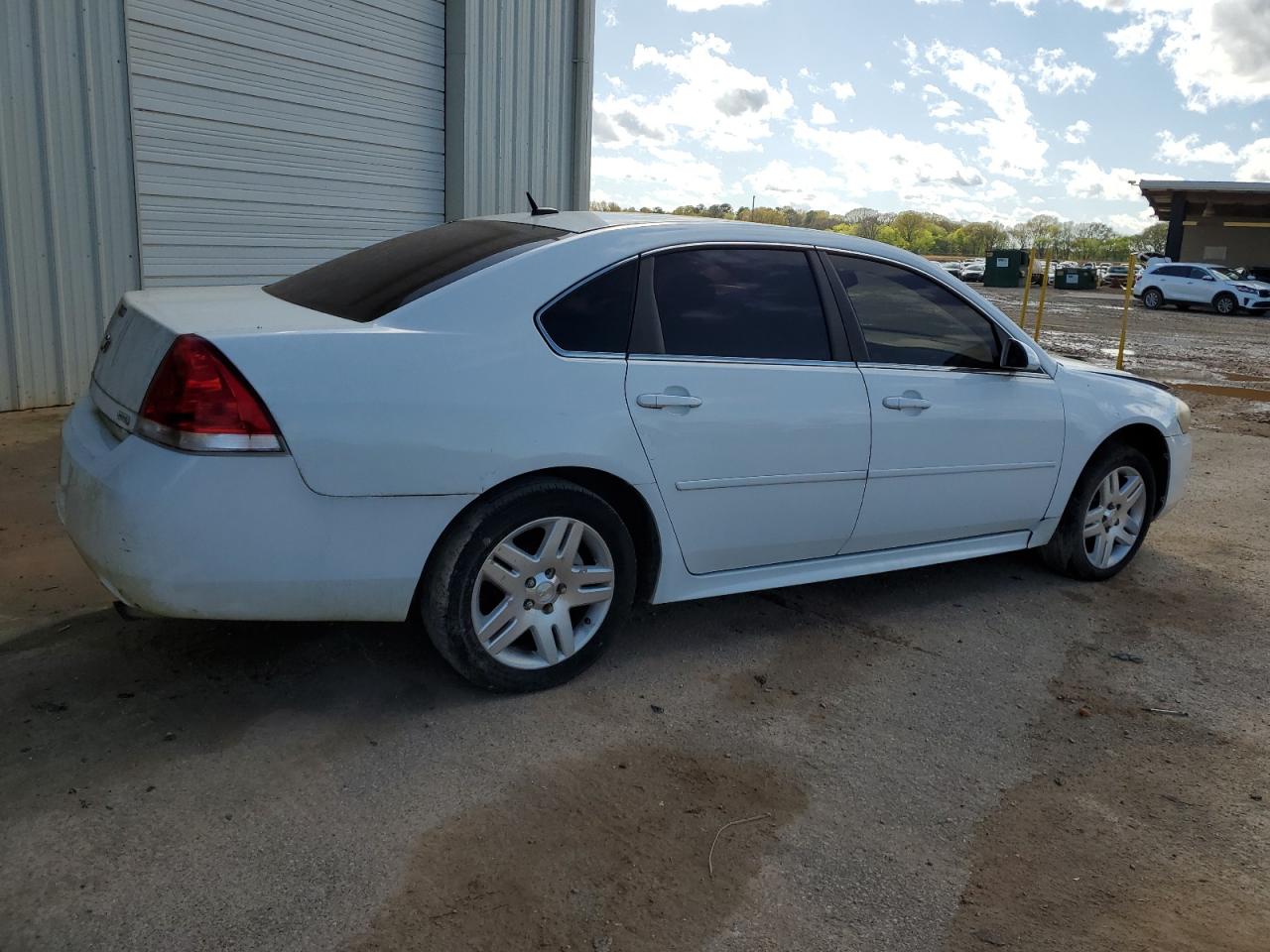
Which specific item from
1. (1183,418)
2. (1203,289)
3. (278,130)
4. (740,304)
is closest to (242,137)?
(278,130)

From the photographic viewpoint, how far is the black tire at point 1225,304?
30984mm

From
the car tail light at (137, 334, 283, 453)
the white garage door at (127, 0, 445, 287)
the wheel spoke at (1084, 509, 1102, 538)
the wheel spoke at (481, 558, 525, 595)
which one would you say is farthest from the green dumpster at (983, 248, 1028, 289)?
the car tail light at (137, 334, 283, 453)

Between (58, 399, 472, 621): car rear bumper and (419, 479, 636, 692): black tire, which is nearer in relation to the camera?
(58, 399, 472, 621): car rear bumper

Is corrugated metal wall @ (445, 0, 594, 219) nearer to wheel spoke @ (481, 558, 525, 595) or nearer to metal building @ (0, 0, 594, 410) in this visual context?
metal building @ (0, 0, 594, 410)

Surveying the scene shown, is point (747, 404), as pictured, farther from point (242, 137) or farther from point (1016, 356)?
point (242, 137)

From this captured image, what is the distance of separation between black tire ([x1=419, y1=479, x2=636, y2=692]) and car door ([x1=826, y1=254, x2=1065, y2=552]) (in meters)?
1.20

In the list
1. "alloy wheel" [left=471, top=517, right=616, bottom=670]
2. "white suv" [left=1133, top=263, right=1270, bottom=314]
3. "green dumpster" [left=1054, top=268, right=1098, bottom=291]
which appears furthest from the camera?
"green dumpster" [left=1054, top=268, right=1098, bottom=291]

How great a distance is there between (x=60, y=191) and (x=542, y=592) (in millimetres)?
5712

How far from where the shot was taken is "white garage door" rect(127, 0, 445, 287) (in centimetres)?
795

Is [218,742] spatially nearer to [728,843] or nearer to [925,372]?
[728,843]

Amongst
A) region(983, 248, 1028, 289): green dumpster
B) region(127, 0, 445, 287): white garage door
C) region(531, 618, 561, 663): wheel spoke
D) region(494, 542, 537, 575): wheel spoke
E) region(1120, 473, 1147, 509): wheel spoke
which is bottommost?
region(531, 618, 561, 663): wheel spoke

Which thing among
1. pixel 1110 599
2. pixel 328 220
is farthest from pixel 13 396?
pixel 1110 599

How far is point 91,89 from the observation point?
737 centimetres

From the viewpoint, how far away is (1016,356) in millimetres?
4574
